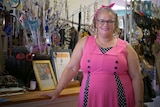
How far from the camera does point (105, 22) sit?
4.74 feet

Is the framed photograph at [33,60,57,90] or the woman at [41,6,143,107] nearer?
the woman at [41,6,143,107]

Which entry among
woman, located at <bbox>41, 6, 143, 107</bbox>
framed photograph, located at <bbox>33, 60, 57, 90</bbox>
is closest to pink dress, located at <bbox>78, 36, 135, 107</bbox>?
woman, located at <bbox>41, 6, 143, 107</bbox>

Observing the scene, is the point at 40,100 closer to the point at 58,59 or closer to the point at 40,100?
the point at 40,100

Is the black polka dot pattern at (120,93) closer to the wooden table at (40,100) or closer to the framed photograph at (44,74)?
the wooden table at (40,100)

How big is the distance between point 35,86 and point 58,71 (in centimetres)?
25

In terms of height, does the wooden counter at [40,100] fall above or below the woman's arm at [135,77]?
below

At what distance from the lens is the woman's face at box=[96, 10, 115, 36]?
144 cm

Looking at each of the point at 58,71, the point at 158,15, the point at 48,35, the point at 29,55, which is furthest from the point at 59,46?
the point at 158,15

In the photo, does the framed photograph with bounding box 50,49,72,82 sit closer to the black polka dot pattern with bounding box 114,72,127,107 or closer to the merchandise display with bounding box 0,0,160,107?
the merchandise display with bounding box 0,0,160,107

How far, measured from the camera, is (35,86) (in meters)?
1.66

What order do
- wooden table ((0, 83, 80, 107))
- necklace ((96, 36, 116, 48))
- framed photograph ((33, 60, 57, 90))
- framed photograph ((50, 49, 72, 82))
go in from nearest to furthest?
wooden table ((0, 83, 80, 107)) → necklace ((96, 36, 116, 48)) → framed photograph ((33, 60, 57, 90)) → framed photograph ((50, 49, 72, 82))

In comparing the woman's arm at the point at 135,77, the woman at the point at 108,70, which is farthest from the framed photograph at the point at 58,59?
the woman's arm at the point at 135,77

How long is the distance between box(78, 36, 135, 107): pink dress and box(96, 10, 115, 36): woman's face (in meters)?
0.10

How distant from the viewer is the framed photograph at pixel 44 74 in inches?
66.2
